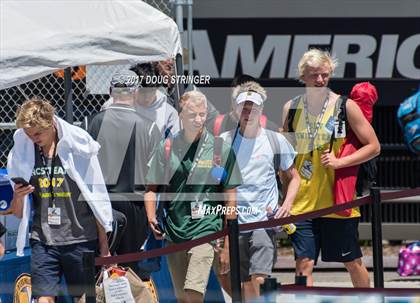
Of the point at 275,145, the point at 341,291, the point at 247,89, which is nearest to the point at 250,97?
the point at 247,89

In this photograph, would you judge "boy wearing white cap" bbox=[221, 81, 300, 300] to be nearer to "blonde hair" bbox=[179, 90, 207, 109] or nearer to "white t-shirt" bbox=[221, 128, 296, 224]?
"white t-shirt" bbox=[221, 128, 296, 224]

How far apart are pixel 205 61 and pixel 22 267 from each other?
159 inches

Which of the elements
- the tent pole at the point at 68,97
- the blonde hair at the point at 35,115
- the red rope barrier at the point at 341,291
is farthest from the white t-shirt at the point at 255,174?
the red rope barrier at the point at 341,291

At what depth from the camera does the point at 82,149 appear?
723 cm

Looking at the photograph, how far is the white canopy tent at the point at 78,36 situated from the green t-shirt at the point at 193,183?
1083 mm

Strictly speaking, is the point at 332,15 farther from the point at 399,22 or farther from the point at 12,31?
the point at 12,31

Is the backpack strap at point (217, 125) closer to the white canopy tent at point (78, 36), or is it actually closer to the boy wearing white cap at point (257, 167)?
the boy wearing white cap at point (257, 167)

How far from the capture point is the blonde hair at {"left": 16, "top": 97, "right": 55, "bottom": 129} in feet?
23.1

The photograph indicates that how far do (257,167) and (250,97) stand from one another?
1.52ft

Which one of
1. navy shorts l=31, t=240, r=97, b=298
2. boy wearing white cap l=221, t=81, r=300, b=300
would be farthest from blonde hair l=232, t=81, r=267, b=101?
navy shorts l=31, t=240, r=97, b=298

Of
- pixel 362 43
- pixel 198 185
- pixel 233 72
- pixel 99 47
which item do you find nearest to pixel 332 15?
pixel 362 43

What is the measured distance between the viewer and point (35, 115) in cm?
707

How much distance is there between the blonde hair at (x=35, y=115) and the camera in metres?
7.05

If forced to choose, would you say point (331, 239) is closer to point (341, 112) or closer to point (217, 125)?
point (341, 112)
